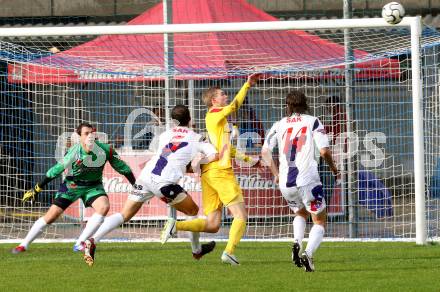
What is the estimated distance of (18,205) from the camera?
59.1ft

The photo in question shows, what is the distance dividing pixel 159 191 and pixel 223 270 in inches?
52.5

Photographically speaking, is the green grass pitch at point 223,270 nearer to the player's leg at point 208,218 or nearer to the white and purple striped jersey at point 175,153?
the player's leg at point 208,218

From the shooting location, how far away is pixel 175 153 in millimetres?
13023

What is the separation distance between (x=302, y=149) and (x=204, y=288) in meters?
2.30

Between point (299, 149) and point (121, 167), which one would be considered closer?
point (299, 149)

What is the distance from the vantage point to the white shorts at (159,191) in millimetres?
12906

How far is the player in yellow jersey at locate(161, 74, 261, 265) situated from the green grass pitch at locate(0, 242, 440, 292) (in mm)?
398

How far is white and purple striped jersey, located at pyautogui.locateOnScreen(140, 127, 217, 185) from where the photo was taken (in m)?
12.9

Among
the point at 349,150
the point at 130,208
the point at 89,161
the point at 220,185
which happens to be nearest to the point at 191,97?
the point at 349,150

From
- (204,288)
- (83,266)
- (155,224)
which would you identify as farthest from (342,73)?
(204,288)

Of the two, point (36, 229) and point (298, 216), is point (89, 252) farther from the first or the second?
point (36, 229)

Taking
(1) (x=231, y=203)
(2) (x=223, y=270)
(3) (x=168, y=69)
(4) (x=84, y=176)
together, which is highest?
(3) (x=168, y=69)

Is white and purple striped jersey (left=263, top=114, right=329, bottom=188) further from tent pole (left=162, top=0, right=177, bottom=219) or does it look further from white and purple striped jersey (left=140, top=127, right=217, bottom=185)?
tent pole (left=162, top=0, right=177, bottom=219)

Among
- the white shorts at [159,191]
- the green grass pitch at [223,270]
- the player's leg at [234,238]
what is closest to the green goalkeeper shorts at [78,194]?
the green grass pitch at [223,270]
